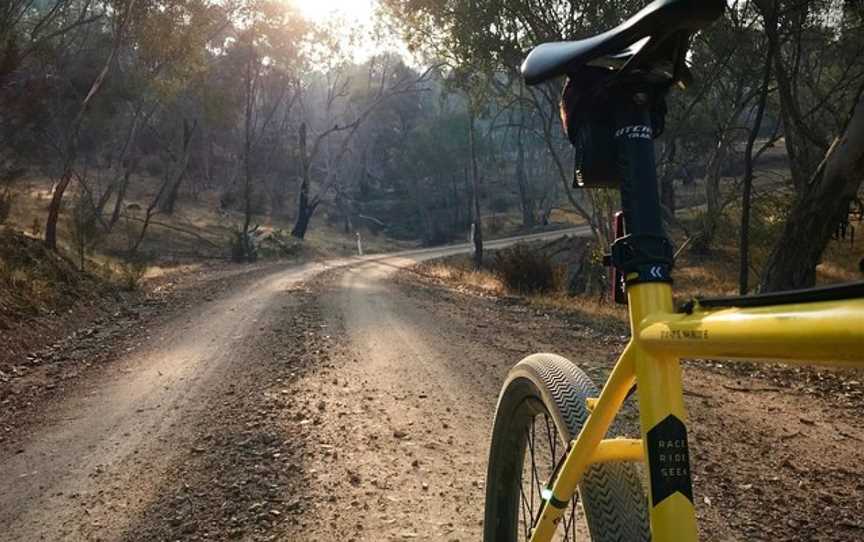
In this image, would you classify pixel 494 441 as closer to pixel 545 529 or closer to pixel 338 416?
pixel 545 529

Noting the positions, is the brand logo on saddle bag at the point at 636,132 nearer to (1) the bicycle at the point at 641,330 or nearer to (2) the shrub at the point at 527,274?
(1) the bicycle at the point at 641,330

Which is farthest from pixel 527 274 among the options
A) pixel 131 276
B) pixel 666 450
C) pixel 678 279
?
pixel 666 450

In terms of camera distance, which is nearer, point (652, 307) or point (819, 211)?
point (652, 307)

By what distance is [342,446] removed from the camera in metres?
4.22

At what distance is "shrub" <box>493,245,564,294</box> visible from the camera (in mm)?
15297

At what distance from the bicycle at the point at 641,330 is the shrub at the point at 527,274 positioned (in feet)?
Result: 44.4

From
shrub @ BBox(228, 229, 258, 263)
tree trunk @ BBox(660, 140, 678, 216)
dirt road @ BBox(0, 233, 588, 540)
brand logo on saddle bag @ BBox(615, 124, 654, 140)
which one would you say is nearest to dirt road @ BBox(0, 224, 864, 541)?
dirt road @ BBox(0, 233, 588, 540)

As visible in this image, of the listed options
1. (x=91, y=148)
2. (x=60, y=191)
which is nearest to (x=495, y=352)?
(x=60, y=191)

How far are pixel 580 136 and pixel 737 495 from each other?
2626 millimetres

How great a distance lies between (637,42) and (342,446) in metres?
3.51

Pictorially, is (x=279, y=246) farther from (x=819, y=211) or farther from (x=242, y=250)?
(x=819, y=211)

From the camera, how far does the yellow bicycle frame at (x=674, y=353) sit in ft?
2.42

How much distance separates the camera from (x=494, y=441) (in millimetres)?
2059

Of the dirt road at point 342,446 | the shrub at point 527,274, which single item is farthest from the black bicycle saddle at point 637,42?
the shrub at point 527,274
